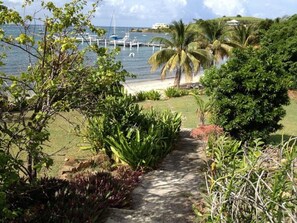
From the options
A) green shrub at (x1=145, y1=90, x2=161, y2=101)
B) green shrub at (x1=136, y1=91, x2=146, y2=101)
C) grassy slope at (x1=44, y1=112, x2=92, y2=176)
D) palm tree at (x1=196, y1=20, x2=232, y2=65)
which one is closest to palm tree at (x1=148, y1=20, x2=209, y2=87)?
palm tree at (x1=196, y1=20, x2=232, y2=65)

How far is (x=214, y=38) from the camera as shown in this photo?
29.0m

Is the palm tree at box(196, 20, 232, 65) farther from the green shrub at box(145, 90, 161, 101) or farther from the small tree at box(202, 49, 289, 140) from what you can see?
the small tree at box(202, 49, 289, 140)

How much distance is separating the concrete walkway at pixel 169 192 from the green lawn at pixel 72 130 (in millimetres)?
1447

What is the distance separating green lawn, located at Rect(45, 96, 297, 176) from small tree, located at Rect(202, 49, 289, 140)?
2306mm

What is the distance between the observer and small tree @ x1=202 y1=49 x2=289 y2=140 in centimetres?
842

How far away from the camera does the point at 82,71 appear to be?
5707mm

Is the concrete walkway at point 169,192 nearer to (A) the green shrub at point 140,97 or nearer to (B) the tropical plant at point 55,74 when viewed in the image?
(B) the tropical plant at point 55,74

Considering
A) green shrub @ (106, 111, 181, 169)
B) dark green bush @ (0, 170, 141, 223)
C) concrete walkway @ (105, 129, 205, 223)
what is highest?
green shrub @ (106, 111, 181, 169)

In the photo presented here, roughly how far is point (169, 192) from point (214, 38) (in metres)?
24.0

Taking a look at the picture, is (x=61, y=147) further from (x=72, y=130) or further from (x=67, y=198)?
(x=67, y=198)

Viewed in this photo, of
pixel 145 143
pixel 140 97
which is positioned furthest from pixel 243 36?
pixel 145 143

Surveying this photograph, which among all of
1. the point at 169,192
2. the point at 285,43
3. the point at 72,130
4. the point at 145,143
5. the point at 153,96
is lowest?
the point at 169,192

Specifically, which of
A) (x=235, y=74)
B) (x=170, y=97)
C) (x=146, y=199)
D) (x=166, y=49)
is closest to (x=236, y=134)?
(x=235, y=74)

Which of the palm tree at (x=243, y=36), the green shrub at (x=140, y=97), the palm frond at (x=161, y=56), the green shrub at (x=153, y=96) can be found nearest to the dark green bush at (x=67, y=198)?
the green shrub at (x=140, y=97)
